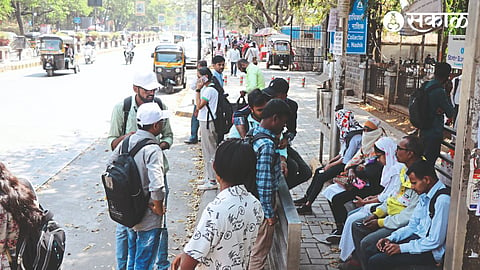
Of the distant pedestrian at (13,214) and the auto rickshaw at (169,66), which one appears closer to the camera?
the distant pedestrian at (13,214)

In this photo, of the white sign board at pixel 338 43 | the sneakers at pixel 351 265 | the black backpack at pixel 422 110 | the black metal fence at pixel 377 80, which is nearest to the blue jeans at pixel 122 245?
the sneakers at pixel 351 265

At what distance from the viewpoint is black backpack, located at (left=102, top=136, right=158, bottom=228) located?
3887 mm

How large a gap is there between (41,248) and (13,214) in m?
0.30

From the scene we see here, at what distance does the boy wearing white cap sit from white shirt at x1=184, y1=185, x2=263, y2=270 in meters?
1.19

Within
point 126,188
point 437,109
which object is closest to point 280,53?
point 437,109

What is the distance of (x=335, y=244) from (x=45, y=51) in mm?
23676

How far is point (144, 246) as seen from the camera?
4.28 meters

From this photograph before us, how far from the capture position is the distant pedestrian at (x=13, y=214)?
9.77 feet

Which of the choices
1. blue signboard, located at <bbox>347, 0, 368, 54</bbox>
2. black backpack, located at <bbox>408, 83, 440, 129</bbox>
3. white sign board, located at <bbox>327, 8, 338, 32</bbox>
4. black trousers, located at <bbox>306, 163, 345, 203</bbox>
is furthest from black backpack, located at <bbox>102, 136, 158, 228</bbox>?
white sign board, located at <bbox>327, 8, 338, 32</bbox>

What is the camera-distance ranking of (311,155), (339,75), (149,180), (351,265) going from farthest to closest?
(311,155) < (339,75) < (351,265) < (149,180)

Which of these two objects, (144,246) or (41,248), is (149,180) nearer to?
(144,246)

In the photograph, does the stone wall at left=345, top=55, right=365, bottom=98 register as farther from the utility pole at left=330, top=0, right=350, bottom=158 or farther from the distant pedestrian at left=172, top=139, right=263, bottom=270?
the distant pedestrian at left=172, top=139, right=263, bottom=270

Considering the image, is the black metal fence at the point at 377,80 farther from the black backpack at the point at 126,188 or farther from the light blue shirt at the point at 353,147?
the black backpack at the point at 126,188

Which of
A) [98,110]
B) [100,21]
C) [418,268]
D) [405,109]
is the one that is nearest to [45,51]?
[98,110]
